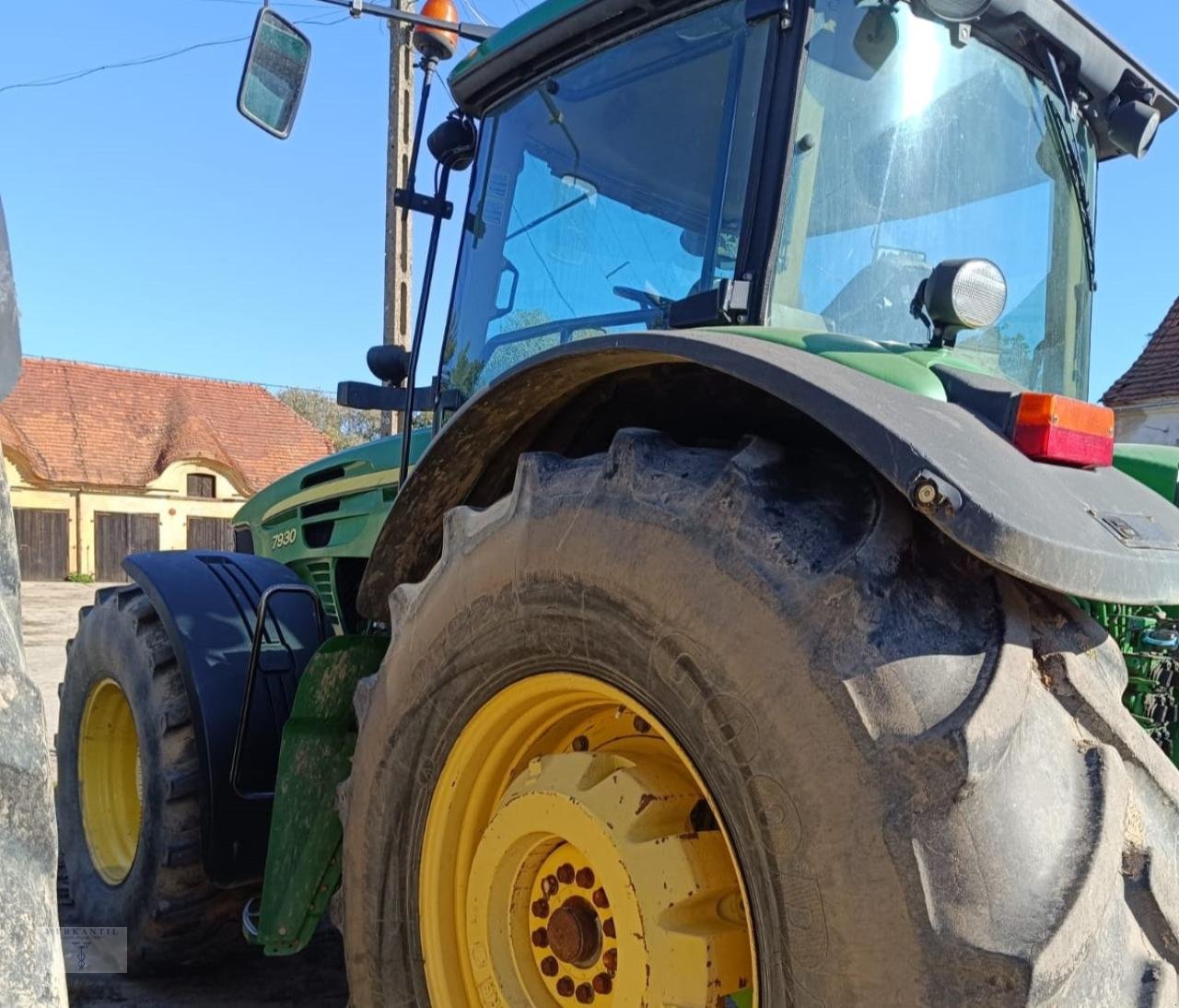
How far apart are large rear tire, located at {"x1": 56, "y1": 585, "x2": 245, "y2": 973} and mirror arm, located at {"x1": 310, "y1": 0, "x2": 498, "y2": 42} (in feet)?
6.25

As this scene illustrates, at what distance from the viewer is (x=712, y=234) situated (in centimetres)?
214

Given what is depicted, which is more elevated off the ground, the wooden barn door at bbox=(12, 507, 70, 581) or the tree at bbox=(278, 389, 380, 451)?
the tree at bbox=(278, 389, 380, 451)

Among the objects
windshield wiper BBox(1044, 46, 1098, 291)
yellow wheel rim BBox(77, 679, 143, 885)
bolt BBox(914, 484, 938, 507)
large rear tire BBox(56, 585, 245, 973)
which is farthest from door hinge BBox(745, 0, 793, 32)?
yellow wheel rim BBox(77, 679, 143, 885)

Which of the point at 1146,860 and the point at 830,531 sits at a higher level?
the point at 830,531

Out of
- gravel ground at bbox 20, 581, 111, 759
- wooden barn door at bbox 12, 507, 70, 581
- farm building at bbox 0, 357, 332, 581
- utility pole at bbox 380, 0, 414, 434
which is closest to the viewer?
gravel ground at bbox 20, 581, 111, 759

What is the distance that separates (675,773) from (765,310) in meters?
0.87

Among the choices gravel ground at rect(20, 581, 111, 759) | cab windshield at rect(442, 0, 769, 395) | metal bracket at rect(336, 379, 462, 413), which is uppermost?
cab windshield at rect(442, 0, 769, 395)

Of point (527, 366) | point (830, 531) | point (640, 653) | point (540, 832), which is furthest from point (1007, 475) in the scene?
point (540, 832)

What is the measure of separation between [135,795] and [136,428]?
30.0 metres

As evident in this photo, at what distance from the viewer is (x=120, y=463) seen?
30359 mm

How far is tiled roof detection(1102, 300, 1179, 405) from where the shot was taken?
40.7ft

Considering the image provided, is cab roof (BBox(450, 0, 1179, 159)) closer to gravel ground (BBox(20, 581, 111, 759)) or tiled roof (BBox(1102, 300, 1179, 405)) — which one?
gravel ground (BBox(20, 581, 111, 759))

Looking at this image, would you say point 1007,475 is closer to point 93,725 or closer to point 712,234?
point 712,234

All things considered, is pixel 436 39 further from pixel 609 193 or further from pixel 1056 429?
pixel 1056 429
